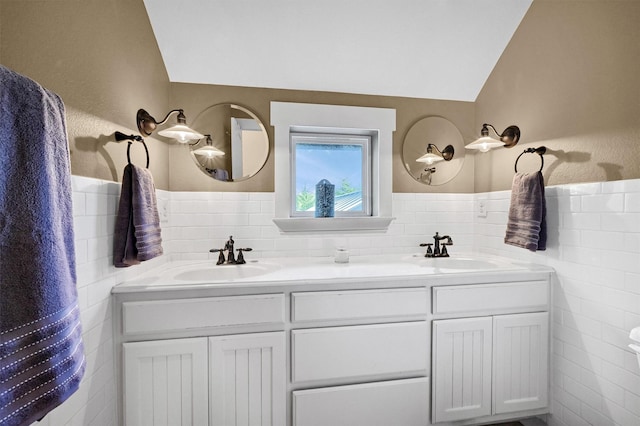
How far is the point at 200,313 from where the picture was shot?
141 centimetres

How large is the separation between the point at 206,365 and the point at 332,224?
110 cm

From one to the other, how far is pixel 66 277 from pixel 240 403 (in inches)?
40.6

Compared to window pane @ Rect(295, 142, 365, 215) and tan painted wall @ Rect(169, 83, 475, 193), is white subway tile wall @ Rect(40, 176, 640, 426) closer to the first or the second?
tan painted wall @ Rect(169, 83, 475, 193)

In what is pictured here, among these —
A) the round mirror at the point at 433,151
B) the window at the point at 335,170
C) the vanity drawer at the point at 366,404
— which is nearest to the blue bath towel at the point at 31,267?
the vanity drawer at the point at 366,404

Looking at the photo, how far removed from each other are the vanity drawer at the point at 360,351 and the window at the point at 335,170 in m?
0.87

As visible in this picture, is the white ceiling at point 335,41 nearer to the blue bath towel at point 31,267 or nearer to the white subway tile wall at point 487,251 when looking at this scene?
the white subway tile wall at point 487,251

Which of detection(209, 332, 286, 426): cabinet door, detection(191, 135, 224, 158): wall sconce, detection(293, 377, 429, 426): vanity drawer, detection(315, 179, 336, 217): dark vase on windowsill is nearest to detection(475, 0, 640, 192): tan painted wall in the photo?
detection(315, 179, 336, 217): dark vase on windowsill

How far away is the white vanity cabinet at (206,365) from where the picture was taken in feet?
4.50

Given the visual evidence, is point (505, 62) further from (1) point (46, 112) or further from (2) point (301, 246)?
(1) point (46, 112)

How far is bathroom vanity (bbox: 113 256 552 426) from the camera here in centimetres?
139

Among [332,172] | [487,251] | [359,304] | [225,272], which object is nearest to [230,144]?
[332,172]

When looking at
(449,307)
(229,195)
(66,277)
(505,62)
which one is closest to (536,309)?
(449,307)

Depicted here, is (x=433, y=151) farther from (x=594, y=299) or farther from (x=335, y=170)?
(x=594, y=299)

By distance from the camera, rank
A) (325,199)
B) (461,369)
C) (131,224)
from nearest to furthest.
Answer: (131,224) → (461,369) → (325,199)
